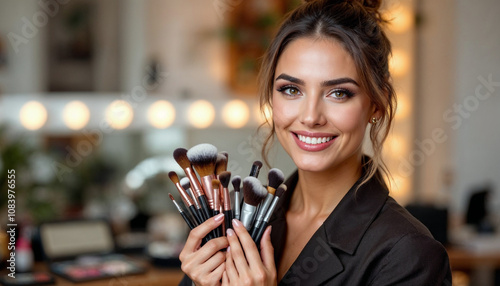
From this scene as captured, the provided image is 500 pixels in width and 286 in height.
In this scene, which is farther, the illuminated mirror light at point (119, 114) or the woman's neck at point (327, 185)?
the illuminated mirror light at point (119, 114)

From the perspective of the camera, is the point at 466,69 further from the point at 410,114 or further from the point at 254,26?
the point at 254,26

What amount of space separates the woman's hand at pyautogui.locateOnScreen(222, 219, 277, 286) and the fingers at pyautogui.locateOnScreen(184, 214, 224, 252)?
26 mm

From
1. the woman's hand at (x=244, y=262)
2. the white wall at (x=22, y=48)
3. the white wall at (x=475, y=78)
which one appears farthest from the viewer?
the white wall at (x=22, y=48)

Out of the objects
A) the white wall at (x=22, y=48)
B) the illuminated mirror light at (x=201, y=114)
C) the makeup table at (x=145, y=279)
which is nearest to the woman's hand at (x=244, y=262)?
the makeup table at (x=145, y=279)

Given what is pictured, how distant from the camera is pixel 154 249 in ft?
8.86

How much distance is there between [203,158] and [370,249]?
1.13 feet

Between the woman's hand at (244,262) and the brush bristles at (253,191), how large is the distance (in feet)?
0.15

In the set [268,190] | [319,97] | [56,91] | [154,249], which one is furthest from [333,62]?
[56,91]

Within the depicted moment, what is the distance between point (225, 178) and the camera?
1.03 meters

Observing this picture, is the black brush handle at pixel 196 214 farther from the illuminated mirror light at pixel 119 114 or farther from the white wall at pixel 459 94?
the white wall at pixel 459 94

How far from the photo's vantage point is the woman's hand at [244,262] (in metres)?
0.99

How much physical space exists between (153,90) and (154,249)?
1937mm

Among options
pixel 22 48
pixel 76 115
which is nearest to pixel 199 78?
pixel 22 48

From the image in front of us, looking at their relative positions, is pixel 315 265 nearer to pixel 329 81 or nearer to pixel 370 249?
pixel 370 249
